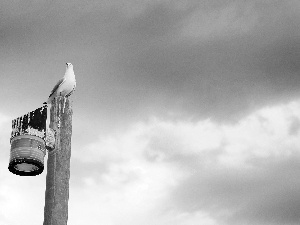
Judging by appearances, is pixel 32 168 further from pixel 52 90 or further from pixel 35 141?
pixel 52 90

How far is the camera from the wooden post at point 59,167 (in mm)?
5266

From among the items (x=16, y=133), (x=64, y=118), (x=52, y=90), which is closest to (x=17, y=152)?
(x=16, y=133)

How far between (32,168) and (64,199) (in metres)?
0.55

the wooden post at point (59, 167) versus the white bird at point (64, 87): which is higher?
the white bird at point (64, 87)

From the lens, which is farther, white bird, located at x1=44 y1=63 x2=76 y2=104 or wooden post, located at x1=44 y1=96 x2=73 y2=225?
white bird, located at x1=44 y1=63 x2=76 y2=104

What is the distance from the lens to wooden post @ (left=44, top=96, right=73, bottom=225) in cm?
527

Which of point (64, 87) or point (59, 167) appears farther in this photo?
point (64, 87)

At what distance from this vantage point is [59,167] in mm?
5496

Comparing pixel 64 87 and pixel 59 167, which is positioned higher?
pixel 64 87

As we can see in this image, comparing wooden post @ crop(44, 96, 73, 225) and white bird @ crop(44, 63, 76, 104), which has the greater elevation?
white bird @ crop(44, 63, 76, 104)

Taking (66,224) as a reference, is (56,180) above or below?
above

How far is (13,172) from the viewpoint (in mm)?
5656

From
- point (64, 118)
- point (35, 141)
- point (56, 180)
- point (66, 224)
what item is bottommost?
point (66, 224)

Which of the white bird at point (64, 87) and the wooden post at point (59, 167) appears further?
the white bird at point (64, 87)
